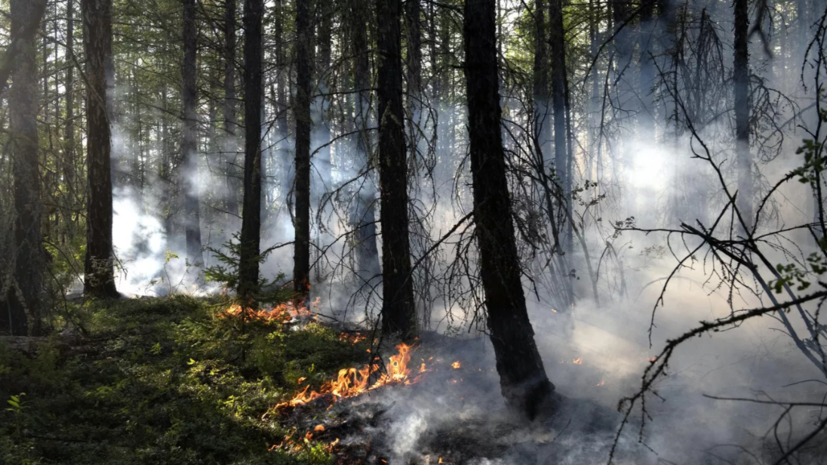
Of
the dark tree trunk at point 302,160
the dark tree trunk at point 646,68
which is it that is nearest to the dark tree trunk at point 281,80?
the dark tree trunk at point 302,160

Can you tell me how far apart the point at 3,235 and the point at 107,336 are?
2.39m

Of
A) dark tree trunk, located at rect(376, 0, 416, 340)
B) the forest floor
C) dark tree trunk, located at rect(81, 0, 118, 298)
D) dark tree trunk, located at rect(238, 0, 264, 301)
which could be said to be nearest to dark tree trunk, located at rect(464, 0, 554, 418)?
the forest floor

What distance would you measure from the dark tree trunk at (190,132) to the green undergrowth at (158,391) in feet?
24.7

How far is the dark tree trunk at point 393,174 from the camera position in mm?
6707

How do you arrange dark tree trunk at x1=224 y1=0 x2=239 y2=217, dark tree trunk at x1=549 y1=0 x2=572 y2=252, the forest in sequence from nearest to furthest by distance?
the forest
dark tree trunk at x1=549 y1=0 x2=572 y2=252
dark tree trunk at x1=224 y1=0 x2=239 y2=217

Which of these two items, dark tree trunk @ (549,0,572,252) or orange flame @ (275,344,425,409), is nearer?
orange flame @ (275,344,425,409)

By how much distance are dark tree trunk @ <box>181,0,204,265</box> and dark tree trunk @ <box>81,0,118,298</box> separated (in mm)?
4268

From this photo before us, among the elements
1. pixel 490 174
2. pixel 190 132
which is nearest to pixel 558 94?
pixel 490 174

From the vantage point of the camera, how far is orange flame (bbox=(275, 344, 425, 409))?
5.88m

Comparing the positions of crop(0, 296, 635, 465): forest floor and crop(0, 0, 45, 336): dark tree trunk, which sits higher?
crop(0, 0, 45, 336): dark tree trunk

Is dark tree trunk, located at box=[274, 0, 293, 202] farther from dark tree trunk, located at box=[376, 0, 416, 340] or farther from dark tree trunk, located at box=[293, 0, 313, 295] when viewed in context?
dark tree trunk, located at box=[376, 0, 416, 340]

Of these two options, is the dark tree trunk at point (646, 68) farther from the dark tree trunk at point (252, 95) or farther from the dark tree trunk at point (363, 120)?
the dark tree trunk at point (252, 95)

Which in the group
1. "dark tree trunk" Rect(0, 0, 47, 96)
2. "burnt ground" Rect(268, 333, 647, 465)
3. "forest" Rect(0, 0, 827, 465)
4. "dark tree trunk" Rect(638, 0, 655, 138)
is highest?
"dark tree trunk" Rect(638, 0, 655, 138)

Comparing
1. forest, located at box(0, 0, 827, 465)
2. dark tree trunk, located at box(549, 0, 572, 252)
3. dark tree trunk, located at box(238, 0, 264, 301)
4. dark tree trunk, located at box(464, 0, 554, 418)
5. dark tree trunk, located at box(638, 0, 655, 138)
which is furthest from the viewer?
dark tree trunk, located at box(238, 0, 264, 301)
